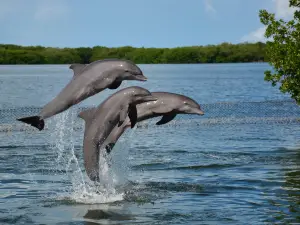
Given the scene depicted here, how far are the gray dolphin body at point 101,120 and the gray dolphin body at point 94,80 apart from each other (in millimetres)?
561

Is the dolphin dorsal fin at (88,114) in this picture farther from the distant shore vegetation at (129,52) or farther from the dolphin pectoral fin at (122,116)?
the distant shore vegetation at (129,52)

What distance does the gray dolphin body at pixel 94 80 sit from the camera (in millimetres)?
13172

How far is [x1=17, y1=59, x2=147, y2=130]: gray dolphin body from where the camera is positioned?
13172 millimetres

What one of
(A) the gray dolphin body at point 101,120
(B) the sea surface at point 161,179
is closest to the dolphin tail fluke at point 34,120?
(A) the gray dolphin body at point 101,120

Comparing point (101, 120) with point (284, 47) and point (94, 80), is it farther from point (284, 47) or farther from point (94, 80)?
point (284, 47)

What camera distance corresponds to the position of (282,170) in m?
19.2

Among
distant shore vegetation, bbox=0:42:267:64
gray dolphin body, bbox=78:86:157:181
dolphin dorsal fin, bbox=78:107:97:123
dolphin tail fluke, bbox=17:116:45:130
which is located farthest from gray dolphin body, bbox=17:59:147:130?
distant shore vegetation, bbox=0:42:267:64

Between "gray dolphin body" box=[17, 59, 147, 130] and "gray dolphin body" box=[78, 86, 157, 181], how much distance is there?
561 mm

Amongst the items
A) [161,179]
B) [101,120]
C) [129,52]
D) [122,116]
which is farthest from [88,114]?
[129,52]

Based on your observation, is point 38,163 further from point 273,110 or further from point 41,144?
point 273,110

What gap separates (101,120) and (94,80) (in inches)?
48.1

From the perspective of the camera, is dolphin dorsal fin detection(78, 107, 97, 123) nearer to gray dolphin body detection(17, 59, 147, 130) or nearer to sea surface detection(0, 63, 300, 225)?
gray dolphin body detection(17, 59, 147, 130)

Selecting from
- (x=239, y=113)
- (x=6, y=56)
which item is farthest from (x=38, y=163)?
(x=6, y=56)

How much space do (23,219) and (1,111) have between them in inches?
1120
